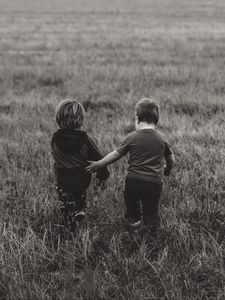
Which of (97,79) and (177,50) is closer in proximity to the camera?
(97,79)

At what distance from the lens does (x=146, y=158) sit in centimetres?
326

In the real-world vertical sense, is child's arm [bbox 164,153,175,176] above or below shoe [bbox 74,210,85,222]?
above

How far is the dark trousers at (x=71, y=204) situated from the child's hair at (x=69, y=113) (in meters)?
0.55

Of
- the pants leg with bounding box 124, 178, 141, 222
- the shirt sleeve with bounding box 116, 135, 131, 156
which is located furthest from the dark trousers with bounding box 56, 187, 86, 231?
the shirt sleeve with bounding box 116, 135, 131, 156

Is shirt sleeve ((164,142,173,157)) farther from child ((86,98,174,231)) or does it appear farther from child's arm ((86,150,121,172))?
child's arm ((86,150,121,172))

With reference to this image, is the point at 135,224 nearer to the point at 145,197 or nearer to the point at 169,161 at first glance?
the point at 145,197

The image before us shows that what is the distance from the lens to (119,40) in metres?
16.4

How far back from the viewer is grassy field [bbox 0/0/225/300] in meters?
2.76

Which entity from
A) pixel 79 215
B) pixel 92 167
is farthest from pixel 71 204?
pixel 92 167

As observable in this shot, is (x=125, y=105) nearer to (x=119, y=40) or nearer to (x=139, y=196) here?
(x=139, y=196)

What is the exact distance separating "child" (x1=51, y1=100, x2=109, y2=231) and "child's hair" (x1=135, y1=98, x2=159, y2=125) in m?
0.48

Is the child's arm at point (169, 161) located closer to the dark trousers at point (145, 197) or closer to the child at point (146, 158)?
the child at point (146, 158)

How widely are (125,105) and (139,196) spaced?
4173 millimetres

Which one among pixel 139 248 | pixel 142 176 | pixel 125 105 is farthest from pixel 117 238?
pixel 125 105
